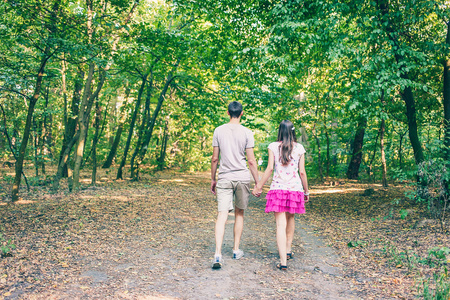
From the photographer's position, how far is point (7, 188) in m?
11.5

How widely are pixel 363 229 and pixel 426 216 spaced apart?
4.70 ft

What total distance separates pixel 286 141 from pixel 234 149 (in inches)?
27.9

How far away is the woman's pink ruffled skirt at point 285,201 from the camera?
14.4 ft

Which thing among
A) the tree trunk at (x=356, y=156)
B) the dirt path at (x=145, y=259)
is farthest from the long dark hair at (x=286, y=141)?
the tree trunk at (x=356, y=156)

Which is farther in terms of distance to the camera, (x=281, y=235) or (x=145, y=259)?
(x=145, y=259)

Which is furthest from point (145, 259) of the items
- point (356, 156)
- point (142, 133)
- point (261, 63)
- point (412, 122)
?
point (356, 156)

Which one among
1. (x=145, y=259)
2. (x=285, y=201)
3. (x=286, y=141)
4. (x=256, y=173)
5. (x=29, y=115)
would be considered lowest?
(x=145, y=259)

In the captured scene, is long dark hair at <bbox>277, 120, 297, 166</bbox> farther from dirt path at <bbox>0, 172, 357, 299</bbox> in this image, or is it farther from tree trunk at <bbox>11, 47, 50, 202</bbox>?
tree trunk at <bbox>11, 47, 50, 202</bbox>

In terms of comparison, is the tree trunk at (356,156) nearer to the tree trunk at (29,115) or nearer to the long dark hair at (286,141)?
the long dark hair at (286,141)

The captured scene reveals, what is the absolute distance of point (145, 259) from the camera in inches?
182

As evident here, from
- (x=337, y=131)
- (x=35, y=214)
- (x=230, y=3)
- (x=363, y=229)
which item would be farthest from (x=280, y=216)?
(x=337, y=131)

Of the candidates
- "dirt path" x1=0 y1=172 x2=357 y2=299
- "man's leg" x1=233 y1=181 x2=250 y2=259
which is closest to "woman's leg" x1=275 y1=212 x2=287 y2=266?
"dirt path" x1=0 y1=172 x2=357 y2=299

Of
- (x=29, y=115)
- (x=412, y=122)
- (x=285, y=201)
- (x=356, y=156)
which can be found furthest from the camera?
(x=356, y=156)

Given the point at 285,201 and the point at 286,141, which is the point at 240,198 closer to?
the point at 285,201
